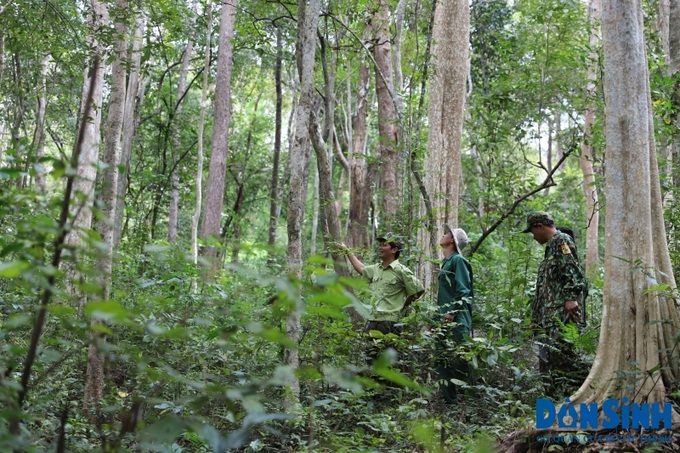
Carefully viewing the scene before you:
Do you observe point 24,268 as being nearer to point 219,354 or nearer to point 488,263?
point 219,354

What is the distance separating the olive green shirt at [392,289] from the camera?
686 centimetres

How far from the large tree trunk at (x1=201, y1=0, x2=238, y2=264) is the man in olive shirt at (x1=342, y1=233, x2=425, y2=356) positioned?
7542 millimetres

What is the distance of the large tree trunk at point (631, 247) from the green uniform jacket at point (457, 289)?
165 centimetres

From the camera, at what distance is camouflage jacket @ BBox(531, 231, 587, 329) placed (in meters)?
6.16

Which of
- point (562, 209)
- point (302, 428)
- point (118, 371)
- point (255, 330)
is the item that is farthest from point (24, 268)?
point (562, 209)

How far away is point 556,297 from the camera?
246 inches

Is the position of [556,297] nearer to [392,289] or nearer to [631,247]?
[631,247]

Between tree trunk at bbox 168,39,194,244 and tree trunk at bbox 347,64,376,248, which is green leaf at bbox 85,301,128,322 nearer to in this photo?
tree trunk at bbox 347,64,376,248

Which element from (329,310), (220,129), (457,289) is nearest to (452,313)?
(457,289)

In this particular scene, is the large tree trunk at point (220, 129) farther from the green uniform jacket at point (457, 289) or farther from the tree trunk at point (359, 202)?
the green uniform jacket at point (457, 289)

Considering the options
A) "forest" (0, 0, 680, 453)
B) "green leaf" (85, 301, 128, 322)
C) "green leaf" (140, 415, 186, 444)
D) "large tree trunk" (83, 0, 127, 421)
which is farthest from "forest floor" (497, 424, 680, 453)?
"green leaf" (85, 301, 128, 322)

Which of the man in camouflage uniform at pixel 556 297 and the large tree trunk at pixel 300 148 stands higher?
the large tree trunk at pixel 300 148

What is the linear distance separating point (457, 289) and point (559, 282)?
3.09ft

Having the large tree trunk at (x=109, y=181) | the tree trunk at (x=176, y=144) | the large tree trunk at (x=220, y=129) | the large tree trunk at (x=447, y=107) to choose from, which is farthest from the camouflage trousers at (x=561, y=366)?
the tree trunk at (x=176, y=144)
